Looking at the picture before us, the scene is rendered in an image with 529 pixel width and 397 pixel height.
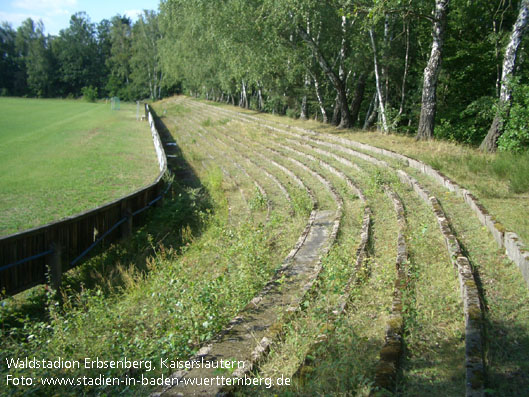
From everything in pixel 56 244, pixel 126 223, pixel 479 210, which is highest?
pixel 479 210

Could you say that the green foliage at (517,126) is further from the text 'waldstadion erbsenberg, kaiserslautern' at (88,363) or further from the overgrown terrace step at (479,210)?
the text 'waldstadion erbsenberg, kaiserslautern' at (88,363)

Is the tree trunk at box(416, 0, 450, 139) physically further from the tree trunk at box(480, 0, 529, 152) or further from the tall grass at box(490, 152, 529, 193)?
the tall grass at box(490, 152, 529, 193)

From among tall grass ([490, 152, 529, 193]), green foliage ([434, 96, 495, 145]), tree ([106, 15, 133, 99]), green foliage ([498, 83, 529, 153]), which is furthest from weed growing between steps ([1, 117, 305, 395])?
tree ([106, 15, 133, 99])

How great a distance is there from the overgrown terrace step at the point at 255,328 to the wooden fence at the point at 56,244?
4364 millimetres

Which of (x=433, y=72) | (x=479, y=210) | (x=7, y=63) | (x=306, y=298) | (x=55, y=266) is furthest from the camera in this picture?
(x=7, y=63)

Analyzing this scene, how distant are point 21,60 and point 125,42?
83.4ft

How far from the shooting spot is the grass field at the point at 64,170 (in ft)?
38.2

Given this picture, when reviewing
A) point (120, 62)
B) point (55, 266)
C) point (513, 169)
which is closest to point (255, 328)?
point (55, 266)

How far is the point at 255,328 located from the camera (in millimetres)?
5531

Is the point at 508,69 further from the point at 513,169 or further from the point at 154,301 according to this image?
the point at 154,301

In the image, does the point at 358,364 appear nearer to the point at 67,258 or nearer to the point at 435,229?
the point at 435,229

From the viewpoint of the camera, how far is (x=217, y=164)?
768 inches

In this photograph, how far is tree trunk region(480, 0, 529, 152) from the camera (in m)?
11.2

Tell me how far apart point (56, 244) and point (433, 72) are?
12.5m
